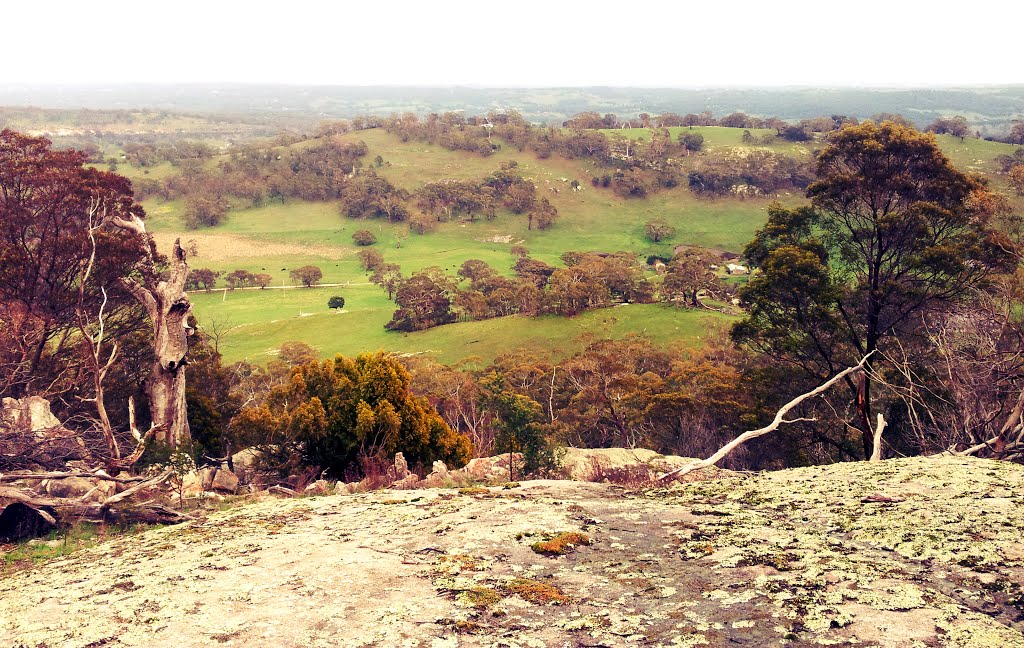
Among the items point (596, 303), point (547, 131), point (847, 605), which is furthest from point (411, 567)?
point (547, 131)

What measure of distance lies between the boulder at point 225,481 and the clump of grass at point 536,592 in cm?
1018

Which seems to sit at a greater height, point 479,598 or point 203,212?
point 479,598

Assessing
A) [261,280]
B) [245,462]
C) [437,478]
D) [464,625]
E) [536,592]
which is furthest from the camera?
[261,280]

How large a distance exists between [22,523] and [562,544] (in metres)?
9.88

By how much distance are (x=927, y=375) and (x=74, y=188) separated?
99.5ft

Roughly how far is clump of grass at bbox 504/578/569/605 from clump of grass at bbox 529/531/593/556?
2.60 ft

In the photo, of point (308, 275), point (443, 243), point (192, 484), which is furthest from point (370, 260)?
point (192, 484)

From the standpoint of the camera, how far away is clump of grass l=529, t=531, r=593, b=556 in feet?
25.4

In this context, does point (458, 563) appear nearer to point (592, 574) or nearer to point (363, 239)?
point (592, 574)

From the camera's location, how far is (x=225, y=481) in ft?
52.3

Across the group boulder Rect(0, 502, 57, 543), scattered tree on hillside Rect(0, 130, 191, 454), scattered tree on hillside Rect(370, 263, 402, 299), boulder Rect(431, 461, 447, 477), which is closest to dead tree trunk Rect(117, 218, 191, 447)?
scattered tree on hillside Rect(0, 130, 191, 454)

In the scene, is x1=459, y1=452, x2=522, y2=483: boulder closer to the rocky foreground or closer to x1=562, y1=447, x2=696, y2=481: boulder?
x1=562, y1=447, x2=696, y2=481: boulder

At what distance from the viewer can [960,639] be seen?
519cm

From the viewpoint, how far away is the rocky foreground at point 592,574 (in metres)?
5.79
